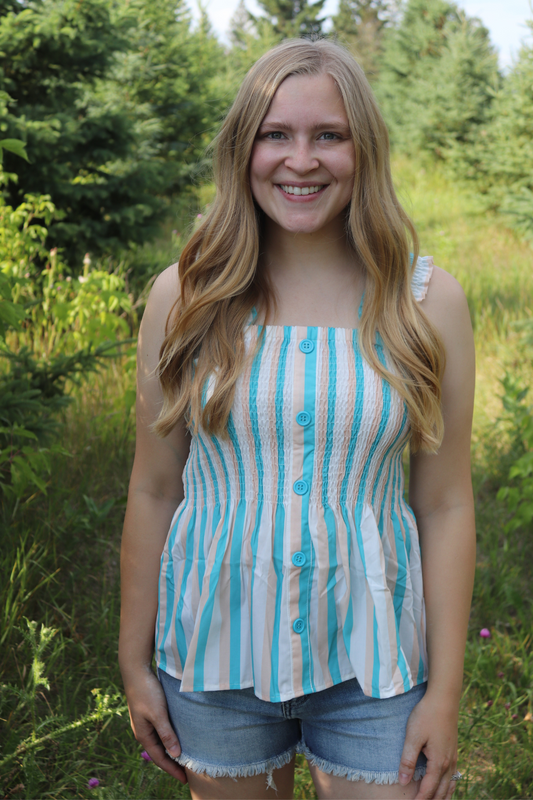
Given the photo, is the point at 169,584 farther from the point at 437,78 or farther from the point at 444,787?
the point at 437,78

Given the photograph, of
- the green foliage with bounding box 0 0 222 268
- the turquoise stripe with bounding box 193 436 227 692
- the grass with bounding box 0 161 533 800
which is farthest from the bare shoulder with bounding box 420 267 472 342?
the green foliage with bounding box 0 0 222 268

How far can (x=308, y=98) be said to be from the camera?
1.39 m

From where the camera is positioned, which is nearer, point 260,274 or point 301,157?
point 301,157

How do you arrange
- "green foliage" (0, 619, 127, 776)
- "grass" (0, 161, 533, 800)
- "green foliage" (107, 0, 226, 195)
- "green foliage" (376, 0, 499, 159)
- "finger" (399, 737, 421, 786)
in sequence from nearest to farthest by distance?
"finger" (399, 737, 421, 786) → "green foliage" (0, 619, 127, 776) → "grass" (0, 161, 533, 800) → "green foliage" (107, 0, 226, 195) → "green foliage" (376, 0, 499, 159)

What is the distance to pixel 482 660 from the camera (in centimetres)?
256

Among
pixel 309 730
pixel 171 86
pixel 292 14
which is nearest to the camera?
pixel 309 730

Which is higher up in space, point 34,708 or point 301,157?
point 301,157

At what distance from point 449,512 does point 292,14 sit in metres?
26.1

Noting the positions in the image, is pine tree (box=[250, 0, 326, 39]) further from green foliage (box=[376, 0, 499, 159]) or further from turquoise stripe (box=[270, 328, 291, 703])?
turquoise stripe (box=[270, 328, 291, 703])

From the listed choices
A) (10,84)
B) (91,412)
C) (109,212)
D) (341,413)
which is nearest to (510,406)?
(91,412)

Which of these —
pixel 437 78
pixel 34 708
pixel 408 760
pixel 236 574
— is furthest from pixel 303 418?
pixel 437 78

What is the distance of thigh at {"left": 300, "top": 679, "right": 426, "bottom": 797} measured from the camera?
53.4 inches

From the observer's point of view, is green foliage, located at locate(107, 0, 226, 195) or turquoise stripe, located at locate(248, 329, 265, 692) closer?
turquoise stripe, located at locate(248, 329, 265, 692)

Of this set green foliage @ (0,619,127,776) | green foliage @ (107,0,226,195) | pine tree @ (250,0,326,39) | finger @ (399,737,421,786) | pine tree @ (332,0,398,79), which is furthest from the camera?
pine tree @ (332,0,398,79)
